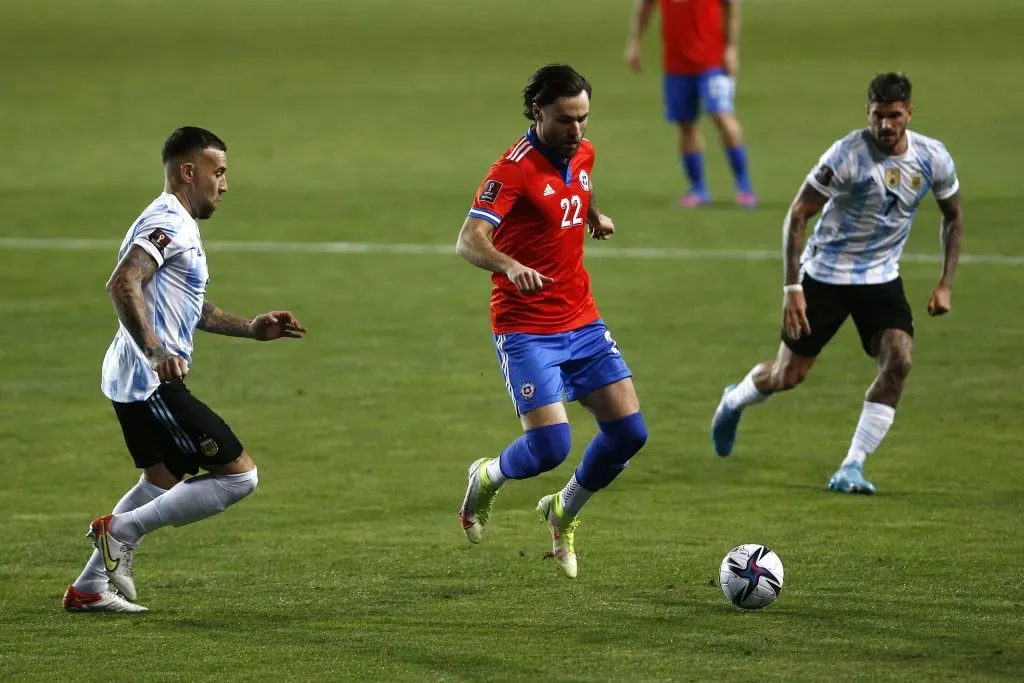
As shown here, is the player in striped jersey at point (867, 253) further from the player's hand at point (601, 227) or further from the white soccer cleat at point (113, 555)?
the white soccer cleat at point (113, 555)

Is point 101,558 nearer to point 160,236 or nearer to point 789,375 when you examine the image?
point 160,236

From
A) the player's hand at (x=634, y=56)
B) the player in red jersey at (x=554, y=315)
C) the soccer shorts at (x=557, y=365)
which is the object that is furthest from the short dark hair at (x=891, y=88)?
the player's hand at (x=634, y=56)

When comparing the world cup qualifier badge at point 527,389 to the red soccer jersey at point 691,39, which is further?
the red soccer jersey at point 691,39

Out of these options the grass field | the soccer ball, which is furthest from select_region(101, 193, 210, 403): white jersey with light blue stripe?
the soccer ball

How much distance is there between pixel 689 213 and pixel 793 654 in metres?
12.8

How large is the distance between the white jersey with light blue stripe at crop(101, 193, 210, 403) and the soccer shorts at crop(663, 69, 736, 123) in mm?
12822

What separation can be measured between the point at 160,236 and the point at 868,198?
4170 millimetres

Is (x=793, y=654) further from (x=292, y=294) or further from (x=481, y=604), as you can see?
(x=292, y=294)

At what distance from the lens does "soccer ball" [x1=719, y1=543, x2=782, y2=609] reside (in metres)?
7.41

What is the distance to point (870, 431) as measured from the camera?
9.70 m

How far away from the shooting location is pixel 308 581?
798 centimetres

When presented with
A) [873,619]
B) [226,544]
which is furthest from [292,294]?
[873,619]

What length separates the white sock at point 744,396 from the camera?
33.4 feet

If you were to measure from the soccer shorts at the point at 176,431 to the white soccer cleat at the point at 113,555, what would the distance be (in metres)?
0.32
